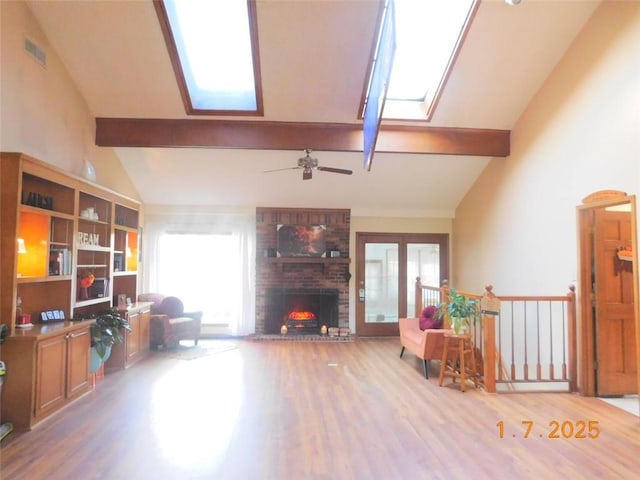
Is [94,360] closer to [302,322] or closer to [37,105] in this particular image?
[37,105]

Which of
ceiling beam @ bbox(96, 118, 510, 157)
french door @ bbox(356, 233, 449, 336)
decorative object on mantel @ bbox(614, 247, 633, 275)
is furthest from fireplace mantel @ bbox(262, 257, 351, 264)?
decorative object on mantel @ bbox(614, 247, 633, 275)

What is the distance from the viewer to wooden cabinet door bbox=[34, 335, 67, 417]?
10.5 feet

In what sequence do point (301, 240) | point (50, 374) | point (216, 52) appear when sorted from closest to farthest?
1. point (50, 374)
2. point (216, 52)
3. point (301, 240)

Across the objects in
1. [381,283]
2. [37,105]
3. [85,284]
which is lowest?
[381,283]

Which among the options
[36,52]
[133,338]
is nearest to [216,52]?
[36,52]

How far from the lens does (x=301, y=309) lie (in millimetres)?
7211

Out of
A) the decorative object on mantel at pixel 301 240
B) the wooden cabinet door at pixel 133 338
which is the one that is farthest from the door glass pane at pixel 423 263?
the wooden cabinet door at pixel 133 338

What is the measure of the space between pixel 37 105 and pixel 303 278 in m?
4.74

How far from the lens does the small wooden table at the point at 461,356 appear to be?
13.8ft

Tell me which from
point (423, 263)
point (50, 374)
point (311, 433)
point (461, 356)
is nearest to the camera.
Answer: point (311, 433)

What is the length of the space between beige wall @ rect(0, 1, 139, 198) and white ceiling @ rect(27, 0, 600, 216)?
157 millimetres

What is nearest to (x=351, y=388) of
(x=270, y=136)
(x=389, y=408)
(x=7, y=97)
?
(x=389, y=408)

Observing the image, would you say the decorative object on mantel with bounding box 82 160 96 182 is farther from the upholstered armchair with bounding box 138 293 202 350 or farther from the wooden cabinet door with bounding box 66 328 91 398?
the upholstered armchair with bounding box 138 293 202 350

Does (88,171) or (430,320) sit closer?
(88,171)
